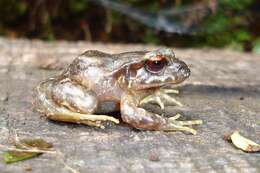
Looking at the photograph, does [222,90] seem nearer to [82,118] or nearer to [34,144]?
[82,118]

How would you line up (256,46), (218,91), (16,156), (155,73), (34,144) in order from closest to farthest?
(16,156) < (34,144) < (155,73) < (218,91) < (256,46)

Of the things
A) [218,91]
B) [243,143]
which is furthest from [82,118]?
[218,91]

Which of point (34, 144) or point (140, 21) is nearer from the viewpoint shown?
point (34, 144)

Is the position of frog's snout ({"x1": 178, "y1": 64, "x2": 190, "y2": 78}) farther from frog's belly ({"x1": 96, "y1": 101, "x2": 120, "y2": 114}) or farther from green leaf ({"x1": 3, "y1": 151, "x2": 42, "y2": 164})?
green leaf ({"x1": 3, "y1": 151, "x2": 42, "y2": 164})

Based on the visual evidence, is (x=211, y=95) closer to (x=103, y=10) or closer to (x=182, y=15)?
(x=182, y=15)

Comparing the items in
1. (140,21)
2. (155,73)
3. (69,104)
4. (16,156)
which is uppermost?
(140,21)

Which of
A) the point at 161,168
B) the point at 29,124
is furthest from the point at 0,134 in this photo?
the point at 161,168

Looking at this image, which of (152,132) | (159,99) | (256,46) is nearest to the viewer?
(152,132)

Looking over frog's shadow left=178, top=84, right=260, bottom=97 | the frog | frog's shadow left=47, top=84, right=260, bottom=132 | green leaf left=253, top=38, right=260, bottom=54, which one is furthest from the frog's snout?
green leaf left=253, top=38, right=260, bottom=54
